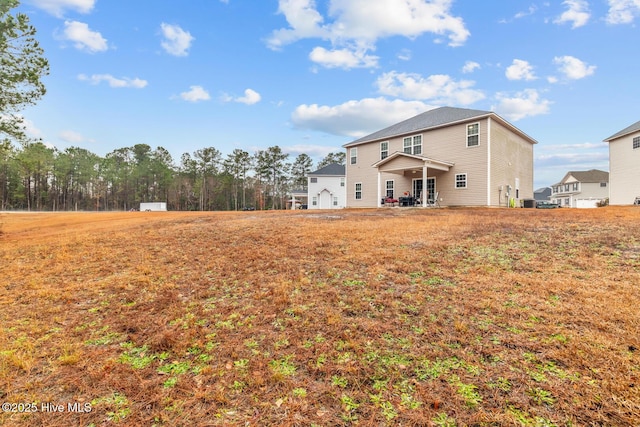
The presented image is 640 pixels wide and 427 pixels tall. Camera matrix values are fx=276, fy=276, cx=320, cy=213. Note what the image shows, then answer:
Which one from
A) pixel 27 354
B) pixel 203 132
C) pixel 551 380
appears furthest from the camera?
pixel 203 132

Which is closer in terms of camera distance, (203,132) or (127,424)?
(127,424)

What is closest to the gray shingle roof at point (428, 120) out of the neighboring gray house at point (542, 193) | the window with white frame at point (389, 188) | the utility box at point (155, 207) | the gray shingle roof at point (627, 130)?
the window with white frame at point (389, 188)

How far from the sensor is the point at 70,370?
2.52 meters

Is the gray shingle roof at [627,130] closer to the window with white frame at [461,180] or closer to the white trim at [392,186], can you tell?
the window with white frame at [461,180]

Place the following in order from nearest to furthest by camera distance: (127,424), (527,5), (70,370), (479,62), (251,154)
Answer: (127,424) → (70,370) → (527,5) → (479,62) → (251,154)

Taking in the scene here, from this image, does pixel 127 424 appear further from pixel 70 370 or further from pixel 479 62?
pixel 479 62

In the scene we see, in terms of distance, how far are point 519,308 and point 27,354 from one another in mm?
5227

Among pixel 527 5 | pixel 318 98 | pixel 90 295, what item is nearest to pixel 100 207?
pixel 318 98

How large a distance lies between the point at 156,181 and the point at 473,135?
180ft

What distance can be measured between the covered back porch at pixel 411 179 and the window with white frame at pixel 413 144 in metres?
1.23

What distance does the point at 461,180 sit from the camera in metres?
16.8

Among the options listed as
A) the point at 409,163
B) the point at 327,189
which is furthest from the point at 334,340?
the point at 327,189

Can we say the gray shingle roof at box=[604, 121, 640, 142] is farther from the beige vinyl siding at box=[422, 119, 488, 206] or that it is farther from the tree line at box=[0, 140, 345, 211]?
the tree line at box=[0, 140, 345, 211]

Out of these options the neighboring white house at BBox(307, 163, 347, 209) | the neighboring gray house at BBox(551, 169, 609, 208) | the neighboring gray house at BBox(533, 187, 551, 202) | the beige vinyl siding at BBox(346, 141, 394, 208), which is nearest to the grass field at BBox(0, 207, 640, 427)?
the beige vinyl siding at BBox(346, 141, 394, 208)
